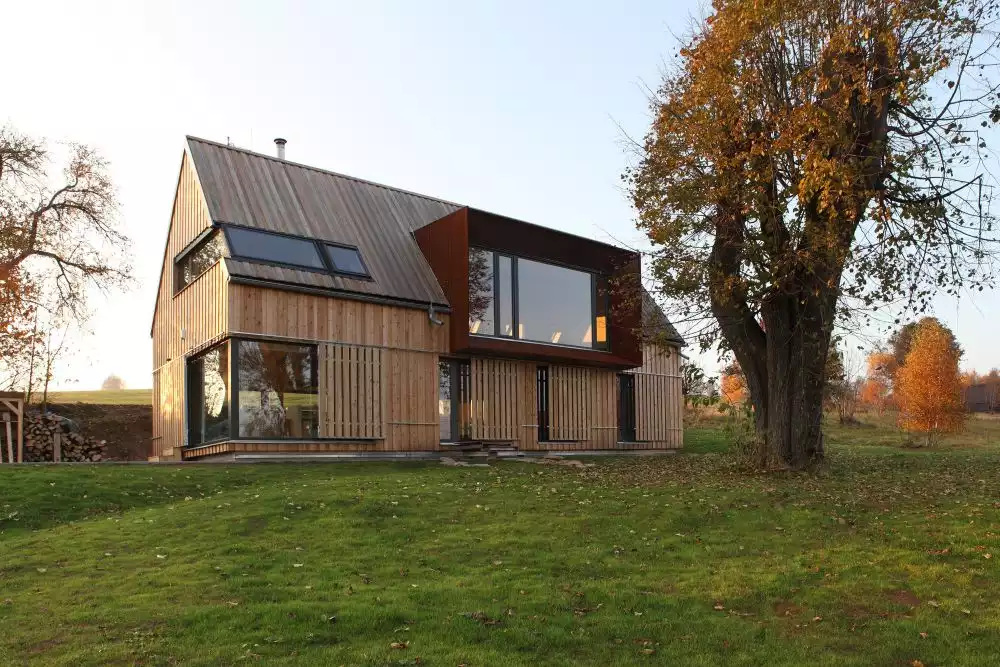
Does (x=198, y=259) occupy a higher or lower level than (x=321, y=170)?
lower

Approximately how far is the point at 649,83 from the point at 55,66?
39.0 ft

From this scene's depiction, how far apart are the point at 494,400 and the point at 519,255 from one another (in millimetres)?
3465

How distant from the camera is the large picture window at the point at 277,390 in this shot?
14.6 metres

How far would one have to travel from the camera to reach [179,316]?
1762 cm

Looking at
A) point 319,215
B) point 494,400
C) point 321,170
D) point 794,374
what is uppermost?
point 321,170

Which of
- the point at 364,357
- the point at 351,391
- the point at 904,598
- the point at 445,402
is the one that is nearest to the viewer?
the point at 904,598

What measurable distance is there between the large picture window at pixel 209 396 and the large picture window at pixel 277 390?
1.16ft

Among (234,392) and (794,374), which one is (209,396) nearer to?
(234,392)

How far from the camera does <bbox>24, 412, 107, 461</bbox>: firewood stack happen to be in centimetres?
1798

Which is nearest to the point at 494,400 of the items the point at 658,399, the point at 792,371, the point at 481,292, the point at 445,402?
the point at 445,402

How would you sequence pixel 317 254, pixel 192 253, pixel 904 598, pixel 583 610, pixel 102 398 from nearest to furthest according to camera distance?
pixel 583 610, pixel 904 598, pixel 317 254, pixel 192 253, pixel 102 398

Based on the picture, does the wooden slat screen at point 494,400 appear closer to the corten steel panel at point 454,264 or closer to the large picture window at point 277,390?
the corten steel panel at point 454,264

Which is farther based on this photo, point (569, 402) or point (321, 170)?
point (569, 402)

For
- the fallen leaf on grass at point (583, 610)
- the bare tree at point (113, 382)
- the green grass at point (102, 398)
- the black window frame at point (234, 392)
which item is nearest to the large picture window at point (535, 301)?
the black window frame at point (234, 392)
